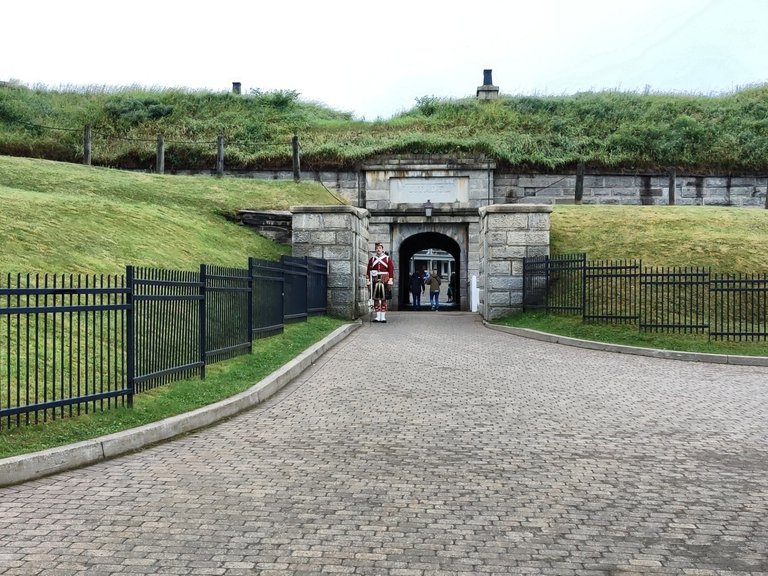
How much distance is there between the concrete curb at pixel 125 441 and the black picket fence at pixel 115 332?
66cm

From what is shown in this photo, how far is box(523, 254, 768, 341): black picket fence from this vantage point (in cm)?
1466

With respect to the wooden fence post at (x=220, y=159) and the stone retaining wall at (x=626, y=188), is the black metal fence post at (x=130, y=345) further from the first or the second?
the stone retaining wall at (x=626, y=188)

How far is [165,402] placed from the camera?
302 inches

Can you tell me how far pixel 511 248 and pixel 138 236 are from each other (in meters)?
9.39

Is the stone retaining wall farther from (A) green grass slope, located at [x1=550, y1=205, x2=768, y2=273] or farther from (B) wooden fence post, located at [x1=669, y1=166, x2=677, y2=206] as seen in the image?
(A) green grass slope, located at [x1=550, y1=205, x2=768, y2=273]

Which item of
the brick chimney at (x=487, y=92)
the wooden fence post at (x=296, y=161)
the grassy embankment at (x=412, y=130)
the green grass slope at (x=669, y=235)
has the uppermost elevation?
the brick chimney at (x=487, y=92)

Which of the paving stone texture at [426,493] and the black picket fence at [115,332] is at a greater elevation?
the black picket fence at [115,332]

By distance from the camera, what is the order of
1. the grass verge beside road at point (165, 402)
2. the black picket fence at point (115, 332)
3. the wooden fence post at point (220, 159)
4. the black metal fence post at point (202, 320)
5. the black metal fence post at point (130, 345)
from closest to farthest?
the grass verge beside road at point (165, 402) → the black picket fence at point (115, 332) → the black metal fence post at point (130, 345) → the black metal fence post at point (202, 320) → the wooden fence post at point (220, 159)

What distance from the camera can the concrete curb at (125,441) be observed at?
5457 millimetres

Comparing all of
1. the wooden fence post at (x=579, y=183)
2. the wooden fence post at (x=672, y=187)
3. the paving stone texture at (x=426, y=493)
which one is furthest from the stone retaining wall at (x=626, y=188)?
the paving stone texture at (x=426, y=493)

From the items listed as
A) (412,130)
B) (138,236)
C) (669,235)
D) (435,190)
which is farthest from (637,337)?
(412,130)

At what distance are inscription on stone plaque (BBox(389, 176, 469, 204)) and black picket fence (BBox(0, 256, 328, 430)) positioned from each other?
589 inches

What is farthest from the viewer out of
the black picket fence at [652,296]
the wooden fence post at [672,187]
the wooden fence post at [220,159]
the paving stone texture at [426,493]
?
the wooden fence post at [672,187]

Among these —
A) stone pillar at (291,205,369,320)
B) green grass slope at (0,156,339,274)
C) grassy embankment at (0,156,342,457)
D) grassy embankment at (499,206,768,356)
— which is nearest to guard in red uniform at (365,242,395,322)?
stone pillar at (291,205,369,320)
